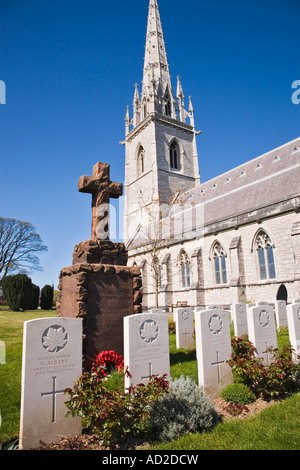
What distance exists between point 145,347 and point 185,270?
60.0 ft

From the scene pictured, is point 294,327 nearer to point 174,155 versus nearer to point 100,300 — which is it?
point 100,300

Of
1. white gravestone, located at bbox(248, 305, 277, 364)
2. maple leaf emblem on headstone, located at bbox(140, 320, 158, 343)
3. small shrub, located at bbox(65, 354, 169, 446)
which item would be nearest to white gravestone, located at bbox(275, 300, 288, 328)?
white gravestone, located at bbox(248, 305, 277, 364)

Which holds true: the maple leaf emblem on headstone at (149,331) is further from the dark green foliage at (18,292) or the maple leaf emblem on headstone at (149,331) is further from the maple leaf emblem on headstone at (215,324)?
the dark green foliage at (18,292)

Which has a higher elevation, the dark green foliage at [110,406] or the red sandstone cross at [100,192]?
the red sandstone cross at [100,192]

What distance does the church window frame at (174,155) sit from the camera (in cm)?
3876

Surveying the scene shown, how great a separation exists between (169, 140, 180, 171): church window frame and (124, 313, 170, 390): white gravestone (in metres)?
35.4

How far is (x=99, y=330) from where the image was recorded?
6.29 metres

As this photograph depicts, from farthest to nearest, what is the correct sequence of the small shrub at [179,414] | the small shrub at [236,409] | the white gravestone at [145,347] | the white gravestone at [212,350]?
1. the white gravestone at [212,350]
2. the small shrub at [236,409]
3. the white gravestone at [145,347]
4. the small shrub at [179,414]

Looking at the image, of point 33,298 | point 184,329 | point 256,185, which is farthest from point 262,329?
point 33,298

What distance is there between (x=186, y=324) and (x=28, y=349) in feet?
22.3

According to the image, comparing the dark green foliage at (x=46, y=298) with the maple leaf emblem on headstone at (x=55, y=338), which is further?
the dark green foliage at (x=46, y=298)

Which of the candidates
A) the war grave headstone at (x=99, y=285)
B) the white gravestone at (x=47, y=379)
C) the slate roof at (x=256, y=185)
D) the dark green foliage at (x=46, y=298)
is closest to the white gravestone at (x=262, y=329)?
the war grave headstone at (x=99, y=285)

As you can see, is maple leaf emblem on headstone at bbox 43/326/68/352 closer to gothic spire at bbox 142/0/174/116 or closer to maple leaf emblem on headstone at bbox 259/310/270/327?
maple leaf emblem on headstone at bbox 259/310/270/327
